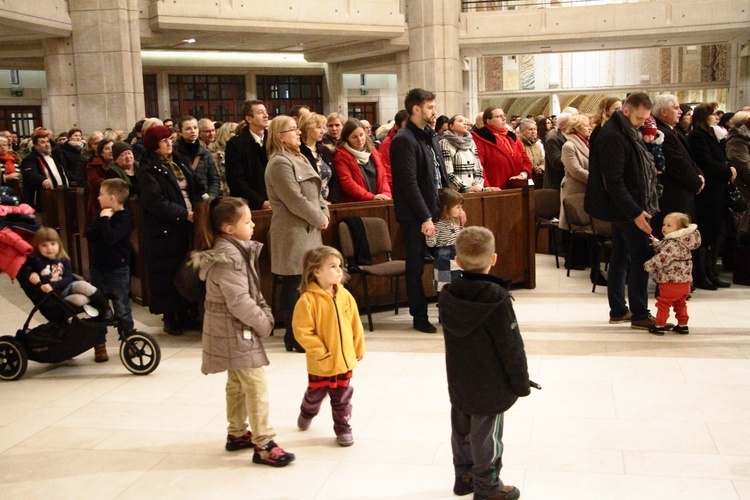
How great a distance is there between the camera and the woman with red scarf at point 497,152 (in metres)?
8.35

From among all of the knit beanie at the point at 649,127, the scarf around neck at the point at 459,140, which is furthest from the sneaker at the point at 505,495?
the scarf around neck at the point at 459,140

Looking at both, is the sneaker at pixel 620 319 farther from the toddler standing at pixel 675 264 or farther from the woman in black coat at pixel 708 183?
the woman in black coat at pixel 708 183

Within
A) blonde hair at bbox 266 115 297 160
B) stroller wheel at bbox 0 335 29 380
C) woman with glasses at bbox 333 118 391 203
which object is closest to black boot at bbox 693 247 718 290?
woman with glasses at bbox 333 118 391 203

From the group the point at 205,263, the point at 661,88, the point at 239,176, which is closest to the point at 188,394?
the point at 205,263

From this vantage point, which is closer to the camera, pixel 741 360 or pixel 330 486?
pixel 330 486

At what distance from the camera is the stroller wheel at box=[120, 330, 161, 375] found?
553 cm

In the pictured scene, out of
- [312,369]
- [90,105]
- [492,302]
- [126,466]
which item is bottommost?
[126,466]

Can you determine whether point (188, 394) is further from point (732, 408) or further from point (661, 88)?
point (661, 88)

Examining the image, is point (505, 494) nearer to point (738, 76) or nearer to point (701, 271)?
point (701, 271)

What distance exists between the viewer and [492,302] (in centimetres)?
329

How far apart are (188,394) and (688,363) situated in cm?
306

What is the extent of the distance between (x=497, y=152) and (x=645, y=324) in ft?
8.83

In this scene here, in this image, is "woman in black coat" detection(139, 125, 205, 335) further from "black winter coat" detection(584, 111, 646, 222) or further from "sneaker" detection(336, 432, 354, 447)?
"black winter coat" detection(584, 111, 646, 222)

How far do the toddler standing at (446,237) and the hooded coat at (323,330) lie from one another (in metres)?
2.36
